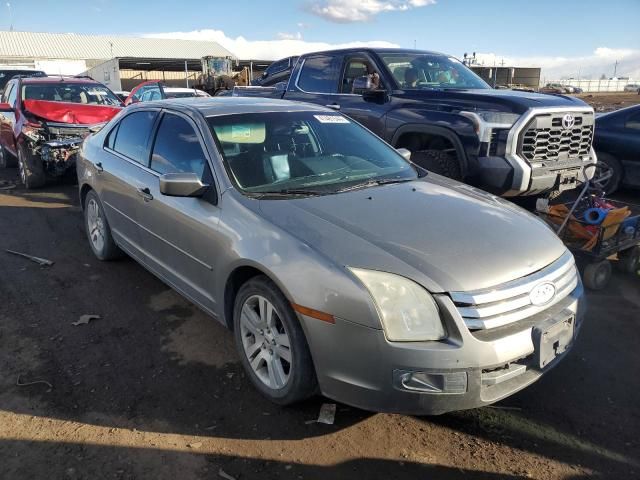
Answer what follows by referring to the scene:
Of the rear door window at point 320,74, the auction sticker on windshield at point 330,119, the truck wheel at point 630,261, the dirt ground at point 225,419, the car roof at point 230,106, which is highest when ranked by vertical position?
the rear door window at point 320,74

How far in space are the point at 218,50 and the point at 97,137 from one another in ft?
180

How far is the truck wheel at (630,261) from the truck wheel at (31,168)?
838 cm

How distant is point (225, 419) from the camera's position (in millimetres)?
2871

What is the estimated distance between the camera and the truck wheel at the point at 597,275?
4.47 m

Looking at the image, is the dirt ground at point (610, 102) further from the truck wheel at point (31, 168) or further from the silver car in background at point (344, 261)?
the silver car in background at point (344, 261)

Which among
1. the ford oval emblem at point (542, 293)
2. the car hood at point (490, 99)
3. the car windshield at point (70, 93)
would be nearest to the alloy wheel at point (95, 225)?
the car hood at point (490, 99)

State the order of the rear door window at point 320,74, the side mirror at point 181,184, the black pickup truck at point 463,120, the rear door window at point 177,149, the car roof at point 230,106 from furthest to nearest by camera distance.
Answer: the rear door window at point 320,74 < the black pickup truck at point 463,120 < the car roof at point 230,106 < the rear door window at point 177,149 < the side mirror at point 181,184

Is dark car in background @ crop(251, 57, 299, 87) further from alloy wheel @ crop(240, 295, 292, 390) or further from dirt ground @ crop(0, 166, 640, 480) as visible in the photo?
alloy wheel @ crop(240, 295, 292, 390)

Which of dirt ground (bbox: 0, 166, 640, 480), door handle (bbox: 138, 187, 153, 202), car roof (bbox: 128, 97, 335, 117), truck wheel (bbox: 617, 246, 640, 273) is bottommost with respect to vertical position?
dirt ground (bbox: 0, 166, 640, 480)

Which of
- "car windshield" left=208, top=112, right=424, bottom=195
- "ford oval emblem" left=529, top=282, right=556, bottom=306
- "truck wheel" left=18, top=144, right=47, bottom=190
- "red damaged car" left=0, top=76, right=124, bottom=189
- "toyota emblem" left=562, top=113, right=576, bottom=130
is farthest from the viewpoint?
"truck wheel" left=18, top=144, right=47, bottom=190

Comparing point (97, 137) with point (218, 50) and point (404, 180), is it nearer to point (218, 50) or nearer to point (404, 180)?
point (404, 180)

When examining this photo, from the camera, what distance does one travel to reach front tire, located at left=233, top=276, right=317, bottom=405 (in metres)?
2.70

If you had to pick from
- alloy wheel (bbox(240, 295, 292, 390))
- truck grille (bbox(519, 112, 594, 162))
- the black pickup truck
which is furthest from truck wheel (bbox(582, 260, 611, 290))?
alloy wheel (bbox(240, 295, 292, 390))

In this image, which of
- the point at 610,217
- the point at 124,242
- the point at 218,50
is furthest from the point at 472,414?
the point at 218,50
